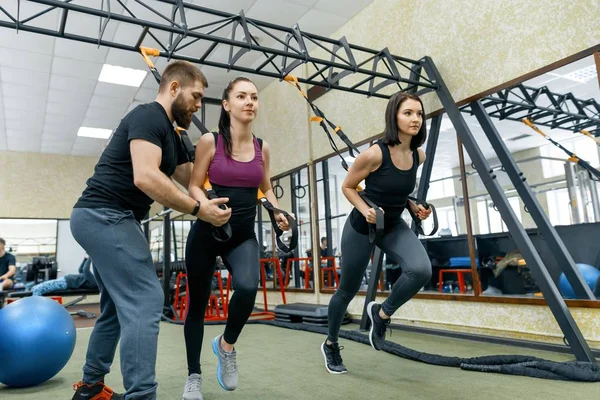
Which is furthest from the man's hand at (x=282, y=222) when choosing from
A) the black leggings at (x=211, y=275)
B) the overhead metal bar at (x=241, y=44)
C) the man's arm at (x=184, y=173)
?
Result: the overhead metal bar at (x=241, y=44)

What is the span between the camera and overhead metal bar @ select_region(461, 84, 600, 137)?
3.93m

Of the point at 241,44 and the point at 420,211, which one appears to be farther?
the point at 241,44

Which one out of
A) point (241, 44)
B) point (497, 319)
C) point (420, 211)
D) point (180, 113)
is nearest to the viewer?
point (180, 113)

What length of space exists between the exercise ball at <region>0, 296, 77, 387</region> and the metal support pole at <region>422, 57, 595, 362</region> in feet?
9.59

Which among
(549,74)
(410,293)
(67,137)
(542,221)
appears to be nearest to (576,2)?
(549,74)

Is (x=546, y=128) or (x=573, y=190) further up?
(x=546, y=128)

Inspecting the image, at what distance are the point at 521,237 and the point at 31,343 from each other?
3069mm

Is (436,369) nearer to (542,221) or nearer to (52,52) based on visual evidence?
(542,221)

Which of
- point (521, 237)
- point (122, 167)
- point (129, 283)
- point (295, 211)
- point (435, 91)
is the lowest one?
point (129, 283)

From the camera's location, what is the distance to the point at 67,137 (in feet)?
30.3

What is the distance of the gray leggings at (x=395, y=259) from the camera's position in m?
2.14

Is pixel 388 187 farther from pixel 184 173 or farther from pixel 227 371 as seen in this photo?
pixel 227 371

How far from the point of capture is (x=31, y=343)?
2.28m

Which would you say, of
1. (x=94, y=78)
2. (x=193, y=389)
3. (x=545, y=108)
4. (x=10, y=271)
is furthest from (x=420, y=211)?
(x=94, y=78)
